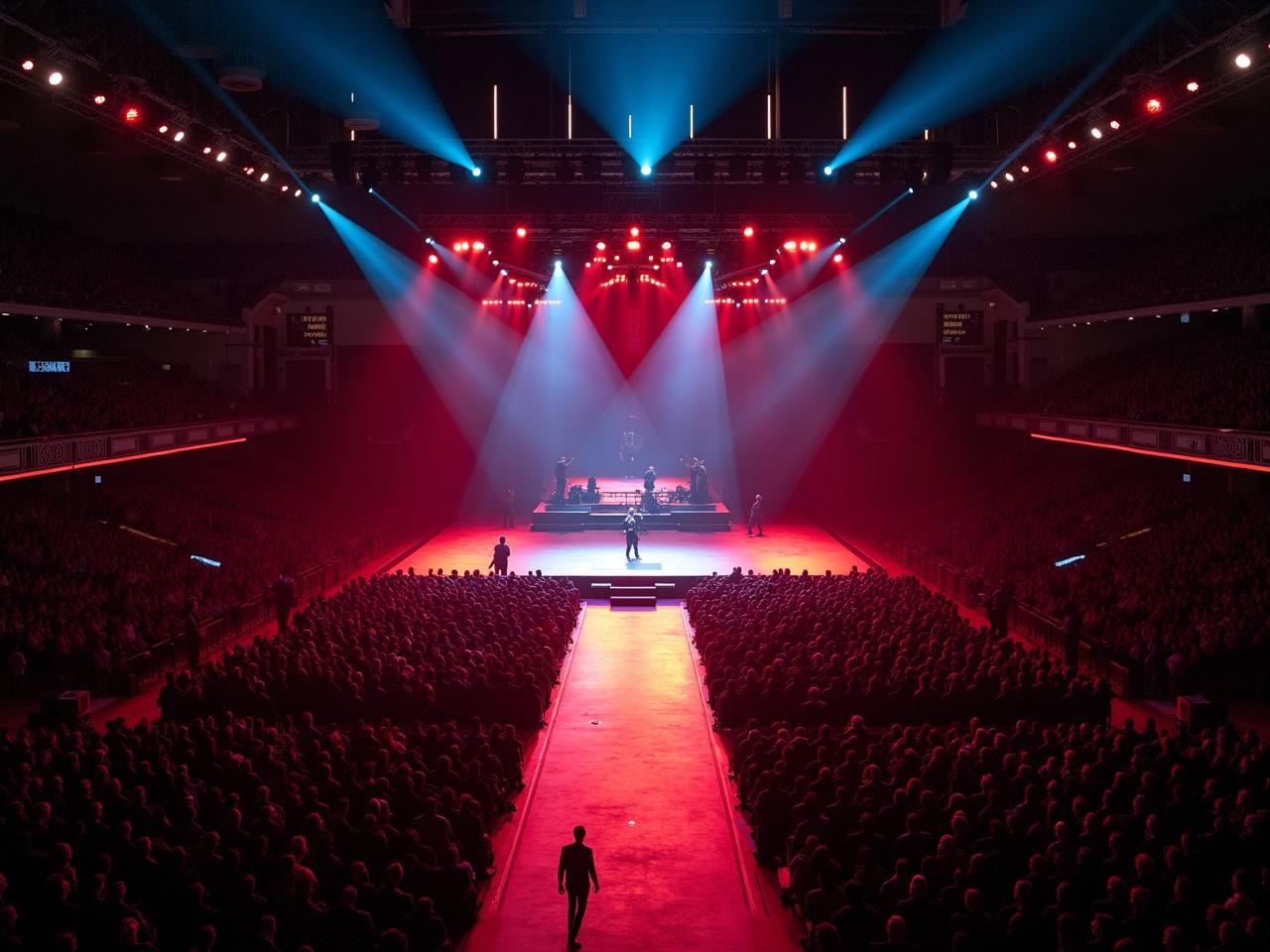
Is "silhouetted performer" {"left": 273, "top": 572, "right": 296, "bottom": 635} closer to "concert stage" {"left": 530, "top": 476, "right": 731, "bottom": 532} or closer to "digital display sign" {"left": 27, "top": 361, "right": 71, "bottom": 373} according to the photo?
"digital display sign" {"left": 27, "top": 361, "right": 71, "bottom": 373}

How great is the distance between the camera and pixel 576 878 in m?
10.1


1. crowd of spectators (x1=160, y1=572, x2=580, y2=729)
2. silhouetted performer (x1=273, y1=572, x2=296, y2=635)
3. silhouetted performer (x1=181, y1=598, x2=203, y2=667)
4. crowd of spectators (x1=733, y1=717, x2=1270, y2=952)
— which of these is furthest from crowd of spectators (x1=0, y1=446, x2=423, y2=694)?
crowd of spectators (x1=733, y1=717, x2=1270, y2=952)

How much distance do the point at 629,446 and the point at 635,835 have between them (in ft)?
113

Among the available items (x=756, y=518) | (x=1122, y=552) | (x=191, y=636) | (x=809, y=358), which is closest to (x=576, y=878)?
(x=191, y=636)

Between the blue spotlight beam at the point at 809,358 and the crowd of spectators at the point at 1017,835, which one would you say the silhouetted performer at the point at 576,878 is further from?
the blue spotlight beam at the point at 809,358

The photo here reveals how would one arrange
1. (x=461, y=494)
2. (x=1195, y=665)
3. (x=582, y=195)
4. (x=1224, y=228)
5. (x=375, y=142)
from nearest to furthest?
1. (x=1195, y=665)
2. (x=375, y=142)
3. (x=582, y=195)
4. (x=1224, y=228)
5. (x=461, y=494)

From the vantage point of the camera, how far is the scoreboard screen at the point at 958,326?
4116cm

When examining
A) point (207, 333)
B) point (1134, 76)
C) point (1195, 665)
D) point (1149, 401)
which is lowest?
point (1195, 665)

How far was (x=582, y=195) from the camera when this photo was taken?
2536 cm

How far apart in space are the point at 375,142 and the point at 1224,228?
23616 mm

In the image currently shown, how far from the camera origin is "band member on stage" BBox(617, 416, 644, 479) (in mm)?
46688

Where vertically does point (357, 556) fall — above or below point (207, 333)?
below

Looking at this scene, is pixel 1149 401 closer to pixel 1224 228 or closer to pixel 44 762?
pixel 1224 228

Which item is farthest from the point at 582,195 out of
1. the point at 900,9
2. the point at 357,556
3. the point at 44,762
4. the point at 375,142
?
the point at 44,762
